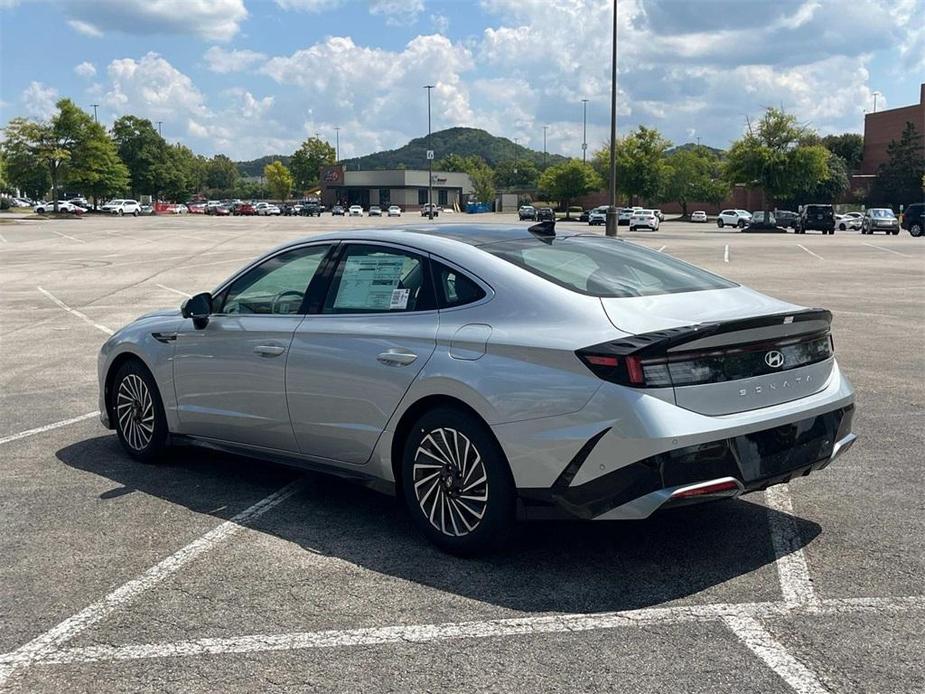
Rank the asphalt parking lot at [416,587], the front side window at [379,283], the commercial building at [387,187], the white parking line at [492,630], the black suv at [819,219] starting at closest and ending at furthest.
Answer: the asphalt parking lot at [416,587], the white parking line at [492,630], the front side window at [379,283], the black suv at [819,219], the commercial building at [387,187]

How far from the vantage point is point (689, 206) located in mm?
113625

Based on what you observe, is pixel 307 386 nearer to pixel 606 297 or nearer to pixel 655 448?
pixel 606 297

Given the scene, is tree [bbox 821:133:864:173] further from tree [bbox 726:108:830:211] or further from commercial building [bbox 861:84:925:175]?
tree [bbox 726:108:830:211]

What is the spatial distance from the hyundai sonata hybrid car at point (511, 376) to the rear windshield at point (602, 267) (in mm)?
18

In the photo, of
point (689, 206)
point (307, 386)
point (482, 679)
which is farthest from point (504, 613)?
point (689, 206)

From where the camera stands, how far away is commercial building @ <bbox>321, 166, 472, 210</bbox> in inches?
5472

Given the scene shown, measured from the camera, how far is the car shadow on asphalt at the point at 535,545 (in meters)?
4.30

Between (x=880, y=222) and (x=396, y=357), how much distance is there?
5510 cm

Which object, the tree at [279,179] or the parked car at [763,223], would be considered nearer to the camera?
the parked car at [763,223]

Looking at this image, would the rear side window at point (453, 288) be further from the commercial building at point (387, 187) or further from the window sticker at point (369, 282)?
the commercial building at point (387, 187)

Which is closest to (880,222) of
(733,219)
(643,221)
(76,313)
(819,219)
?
(819,219)

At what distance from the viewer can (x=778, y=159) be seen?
68.2 metres

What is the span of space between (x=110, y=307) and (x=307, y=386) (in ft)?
42.7

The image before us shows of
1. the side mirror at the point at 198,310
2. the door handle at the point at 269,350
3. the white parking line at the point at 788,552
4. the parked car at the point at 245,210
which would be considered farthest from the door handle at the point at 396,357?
the parked car at the point at 245,210
